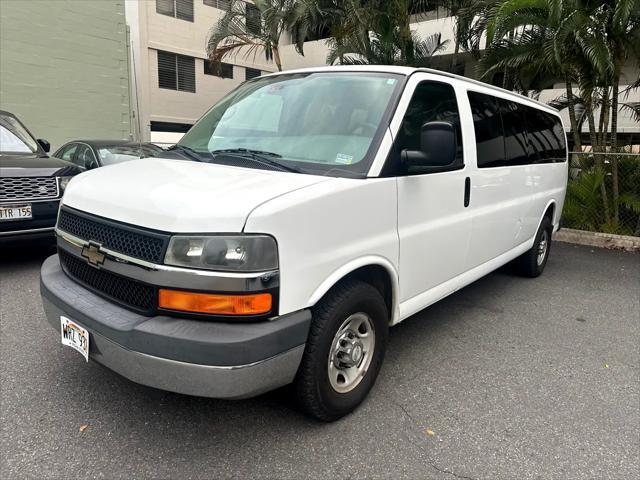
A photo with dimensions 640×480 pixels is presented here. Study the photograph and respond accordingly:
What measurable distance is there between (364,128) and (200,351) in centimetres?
161

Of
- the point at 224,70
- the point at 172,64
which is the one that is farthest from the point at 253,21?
the point at 224,70

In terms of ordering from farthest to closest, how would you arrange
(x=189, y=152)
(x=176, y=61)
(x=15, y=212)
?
(x=176, y=61), (x=15, y=212), (x=189, y=152)

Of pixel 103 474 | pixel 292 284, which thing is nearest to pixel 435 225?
pixel 292 284

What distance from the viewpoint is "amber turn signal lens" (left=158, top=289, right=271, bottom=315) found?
2.16 m

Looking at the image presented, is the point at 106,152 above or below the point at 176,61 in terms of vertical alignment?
below

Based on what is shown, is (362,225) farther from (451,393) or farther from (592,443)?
(592,443)

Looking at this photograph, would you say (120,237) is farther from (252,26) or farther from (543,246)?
(252,26)

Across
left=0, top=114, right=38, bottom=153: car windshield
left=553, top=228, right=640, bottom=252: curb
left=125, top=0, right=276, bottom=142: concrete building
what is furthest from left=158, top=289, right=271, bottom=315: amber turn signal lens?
left=125, top=0, right=276, bottom=142: concrete building

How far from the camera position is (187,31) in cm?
2138

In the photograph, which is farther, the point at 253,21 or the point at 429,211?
the point at 253,21

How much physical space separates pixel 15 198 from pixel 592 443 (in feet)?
18.1

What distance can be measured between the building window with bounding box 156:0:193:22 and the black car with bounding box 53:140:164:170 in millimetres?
14433

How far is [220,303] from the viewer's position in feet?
7.13

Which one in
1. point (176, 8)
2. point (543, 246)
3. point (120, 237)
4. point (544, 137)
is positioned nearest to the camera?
point (120, 237)
